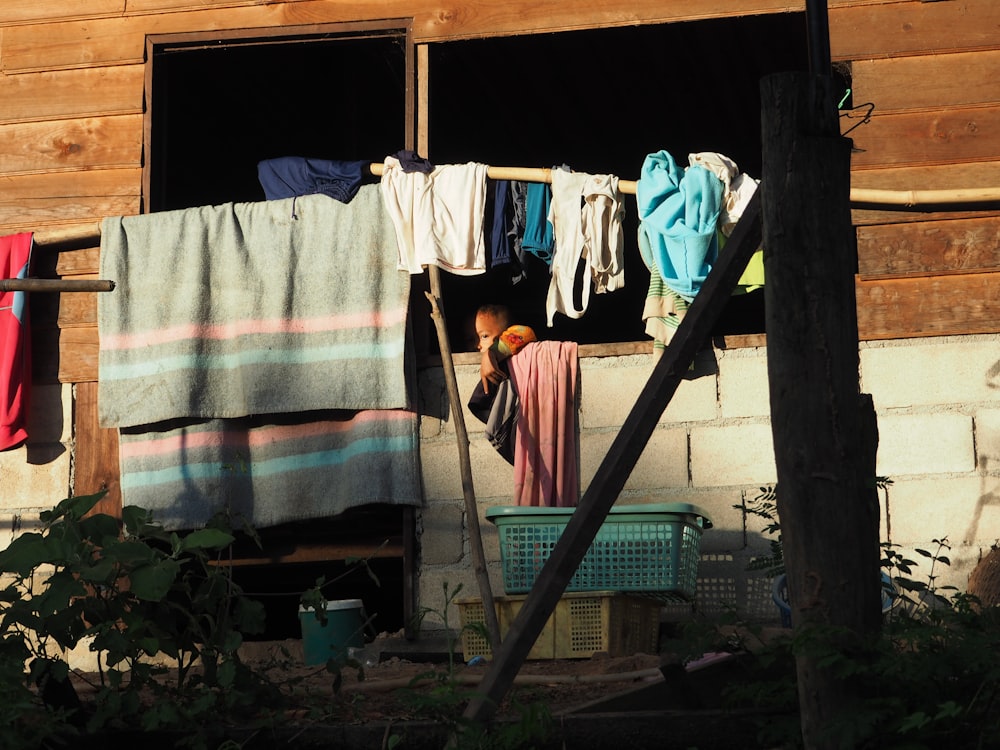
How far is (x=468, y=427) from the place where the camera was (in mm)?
7668

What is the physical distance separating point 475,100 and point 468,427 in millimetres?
3754

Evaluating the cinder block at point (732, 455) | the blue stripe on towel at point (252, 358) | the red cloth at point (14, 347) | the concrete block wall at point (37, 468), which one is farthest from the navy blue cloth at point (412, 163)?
the concrete block wall at point (37, 468)

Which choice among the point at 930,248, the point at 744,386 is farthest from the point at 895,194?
the point at 744,386

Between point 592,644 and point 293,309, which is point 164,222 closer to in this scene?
point 293,309

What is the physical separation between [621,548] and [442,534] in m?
1.27

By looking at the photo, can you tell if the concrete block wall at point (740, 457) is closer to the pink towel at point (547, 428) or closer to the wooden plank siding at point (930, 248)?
the pink towel at point (547, 428)

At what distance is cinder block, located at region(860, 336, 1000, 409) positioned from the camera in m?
7.18

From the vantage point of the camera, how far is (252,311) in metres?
7.73

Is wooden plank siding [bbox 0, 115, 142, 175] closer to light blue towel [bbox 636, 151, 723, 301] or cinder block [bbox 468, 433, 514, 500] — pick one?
cinder block [bbox 468, 433, 514, 500]

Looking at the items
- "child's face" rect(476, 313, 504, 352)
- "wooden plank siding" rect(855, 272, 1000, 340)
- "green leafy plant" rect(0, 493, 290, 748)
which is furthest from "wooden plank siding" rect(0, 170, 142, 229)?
"wooden plank siding" rect(855, 272, 1000, 340)

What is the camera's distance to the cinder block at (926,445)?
713cm

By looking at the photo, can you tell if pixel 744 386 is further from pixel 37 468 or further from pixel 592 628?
pixel 37 468

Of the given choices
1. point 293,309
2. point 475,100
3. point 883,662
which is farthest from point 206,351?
point 883,662

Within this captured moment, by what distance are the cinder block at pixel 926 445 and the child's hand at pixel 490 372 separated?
6.37 ft
